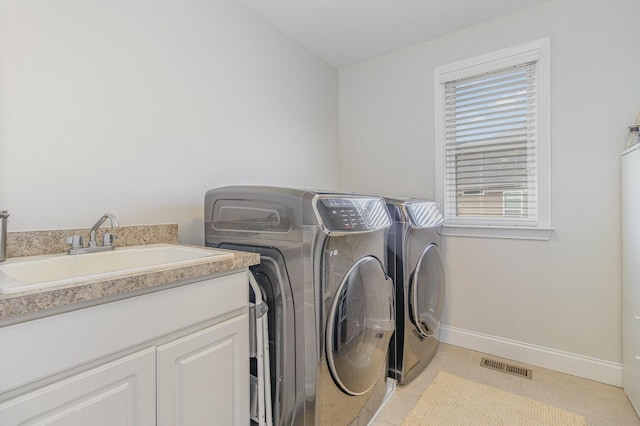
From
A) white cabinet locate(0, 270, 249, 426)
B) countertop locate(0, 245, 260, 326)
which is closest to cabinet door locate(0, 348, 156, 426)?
white cabinet locate(0, 270, 249, 426)

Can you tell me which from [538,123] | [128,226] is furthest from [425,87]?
[128,226]

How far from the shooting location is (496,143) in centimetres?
231

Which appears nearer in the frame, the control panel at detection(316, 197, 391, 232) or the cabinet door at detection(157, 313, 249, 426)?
the cabinet door at detection(157, 313, 249, 426)

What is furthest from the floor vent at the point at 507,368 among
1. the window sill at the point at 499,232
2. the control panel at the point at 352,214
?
the control panel at the point at 352,214

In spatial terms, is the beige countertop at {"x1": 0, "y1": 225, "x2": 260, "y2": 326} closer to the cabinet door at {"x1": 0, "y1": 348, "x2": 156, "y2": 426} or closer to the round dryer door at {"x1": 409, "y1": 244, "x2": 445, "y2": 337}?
the cabinet door at {"x1": 0, "y1": 348, "x2": 156, "y2": 426}

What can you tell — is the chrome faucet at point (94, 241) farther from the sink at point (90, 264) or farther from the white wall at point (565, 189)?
the white wall at point (565, 189)

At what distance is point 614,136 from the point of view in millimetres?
1880

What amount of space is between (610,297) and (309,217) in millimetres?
2046

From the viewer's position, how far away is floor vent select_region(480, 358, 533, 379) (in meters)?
2.06

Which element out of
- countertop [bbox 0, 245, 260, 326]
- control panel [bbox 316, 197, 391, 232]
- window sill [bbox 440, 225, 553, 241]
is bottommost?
countertop [bbox 0, 245, 260, 326]

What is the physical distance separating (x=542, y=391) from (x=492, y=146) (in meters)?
1.64

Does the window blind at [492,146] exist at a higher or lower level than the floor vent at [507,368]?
higher

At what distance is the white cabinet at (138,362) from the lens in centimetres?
72

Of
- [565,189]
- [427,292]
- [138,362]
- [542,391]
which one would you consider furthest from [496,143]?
[138,362]
